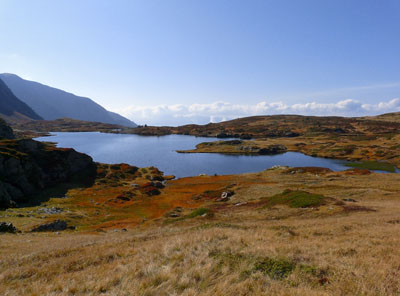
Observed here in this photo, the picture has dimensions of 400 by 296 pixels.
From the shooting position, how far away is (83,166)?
77750 mm

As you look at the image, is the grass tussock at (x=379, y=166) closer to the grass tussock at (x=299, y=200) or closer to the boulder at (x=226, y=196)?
the boulder at (x=226, y=196)

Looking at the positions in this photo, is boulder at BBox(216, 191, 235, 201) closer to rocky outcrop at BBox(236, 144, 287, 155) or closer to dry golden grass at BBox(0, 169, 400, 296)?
dry golden grass at BBox(0, 169, 400, 296)

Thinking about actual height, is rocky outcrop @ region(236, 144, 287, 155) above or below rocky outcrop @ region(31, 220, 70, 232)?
above

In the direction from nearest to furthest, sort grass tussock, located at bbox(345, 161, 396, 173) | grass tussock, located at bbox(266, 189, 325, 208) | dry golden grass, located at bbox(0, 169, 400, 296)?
dry golden grass, located at bbox(0, 169, 400, 296)
grass tussock, located at bbox(266, 189, 325, 208)
grass tussock, located at bbox(345, 161, 396, 173)

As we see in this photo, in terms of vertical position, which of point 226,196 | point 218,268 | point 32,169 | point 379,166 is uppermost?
point 218,268

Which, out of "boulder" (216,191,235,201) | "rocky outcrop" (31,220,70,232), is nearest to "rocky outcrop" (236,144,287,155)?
"boulder" (216,191,235,201)

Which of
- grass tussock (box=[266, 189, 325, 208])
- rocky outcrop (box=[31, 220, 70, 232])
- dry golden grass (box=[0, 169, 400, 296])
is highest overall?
dry golden grass (box=[0, 169, 400, 296])

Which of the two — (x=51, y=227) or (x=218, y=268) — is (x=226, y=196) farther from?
(x=218, y=268)

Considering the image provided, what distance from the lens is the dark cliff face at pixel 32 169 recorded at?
1934 inches

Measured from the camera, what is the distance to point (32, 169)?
195ft

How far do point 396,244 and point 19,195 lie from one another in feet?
203

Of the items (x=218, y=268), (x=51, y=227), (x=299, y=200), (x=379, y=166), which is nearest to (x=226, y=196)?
(x=299, y=200)

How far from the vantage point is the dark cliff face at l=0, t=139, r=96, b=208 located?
161 feet

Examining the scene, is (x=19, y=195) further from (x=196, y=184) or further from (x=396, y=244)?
(x=396, y=244)
